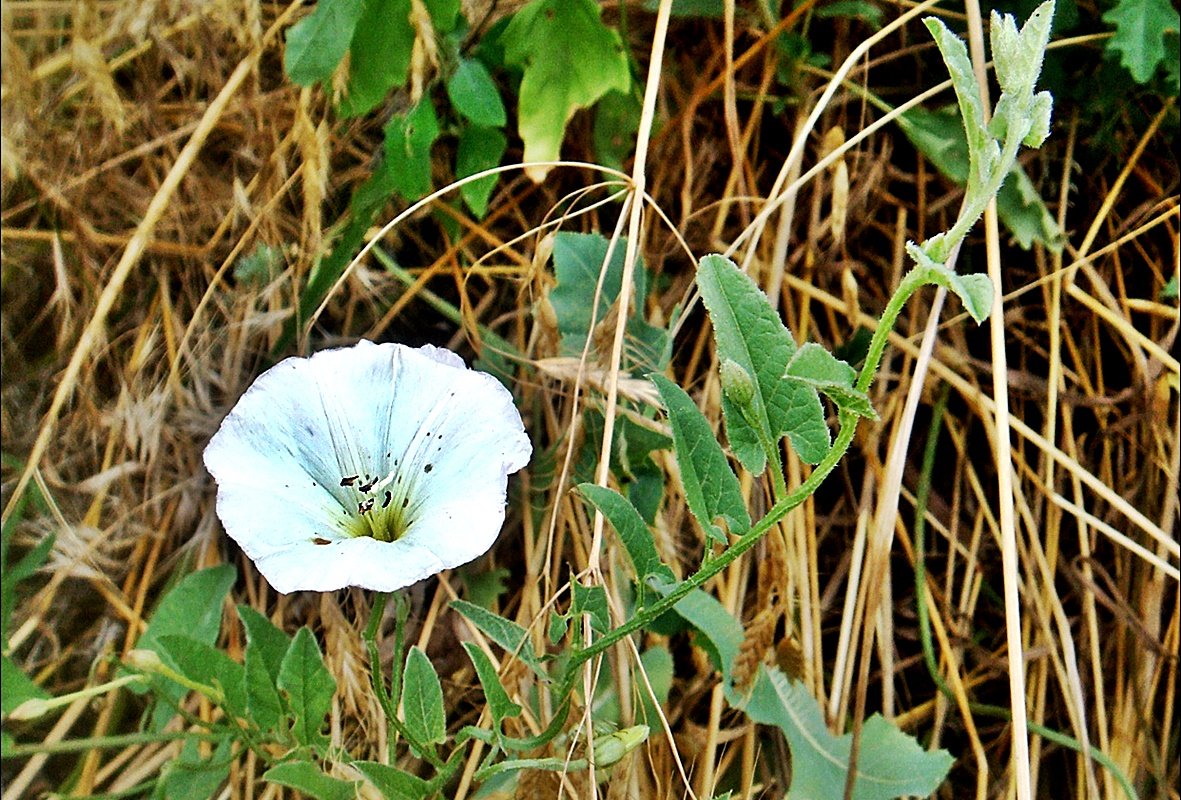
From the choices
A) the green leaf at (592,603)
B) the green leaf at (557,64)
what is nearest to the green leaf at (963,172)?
the green leaf at (557,64)

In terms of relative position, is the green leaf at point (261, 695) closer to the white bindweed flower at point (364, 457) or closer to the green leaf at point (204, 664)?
the green leaf at point (204, 664)

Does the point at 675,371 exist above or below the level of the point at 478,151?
below

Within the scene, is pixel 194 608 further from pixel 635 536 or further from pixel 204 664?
pixel 635 536

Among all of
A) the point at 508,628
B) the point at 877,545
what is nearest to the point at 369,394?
the point at 508,628

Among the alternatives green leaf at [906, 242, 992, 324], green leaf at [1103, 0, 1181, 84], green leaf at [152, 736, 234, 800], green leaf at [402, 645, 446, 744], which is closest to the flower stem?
green leaf at [402, 645, 446, 744]

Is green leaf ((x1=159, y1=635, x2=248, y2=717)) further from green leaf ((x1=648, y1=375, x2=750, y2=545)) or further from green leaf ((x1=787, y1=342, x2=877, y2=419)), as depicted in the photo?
green leaf ((x1=787, y1=342, x2=877, y2=419))

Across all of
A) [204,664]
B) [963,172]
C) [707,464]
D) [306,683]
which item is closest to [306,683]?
[306,683]

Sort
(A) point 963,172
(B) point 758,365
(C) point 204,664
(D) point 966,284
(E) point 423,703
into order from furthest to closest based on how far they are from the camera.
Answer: (A) point 963,172 → (C) point 204,664 → (E) point 423,703 → (B) point 758,365 → (D) point 966,284
